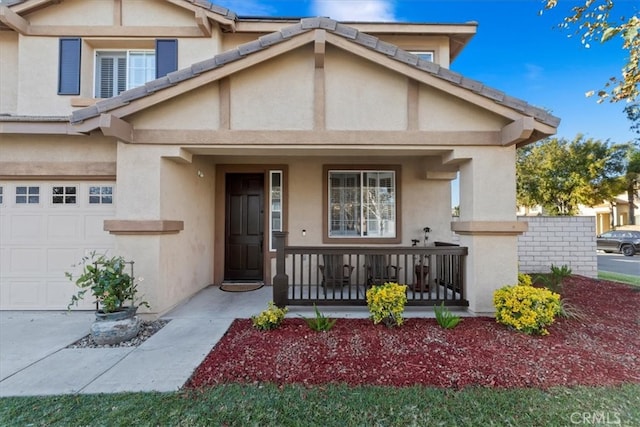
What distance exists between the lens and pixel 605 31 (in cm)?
505

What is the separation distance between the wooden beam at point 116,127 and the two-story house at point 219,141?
22mm

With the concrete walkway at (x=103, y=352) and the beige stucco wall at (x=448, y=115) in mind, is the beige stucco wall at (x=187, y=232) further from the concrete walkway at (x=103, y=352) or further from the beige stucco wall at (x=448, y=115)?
the beige stucco wall at (x=448, y=115)

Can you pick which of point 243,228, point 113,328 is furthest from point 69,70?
point 113,328

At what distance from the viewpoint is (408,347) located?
414cm

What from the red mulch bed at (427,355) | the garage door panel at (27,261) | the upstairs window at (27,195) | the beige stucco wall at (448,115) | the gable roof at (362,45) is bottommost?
the red mulch bed at (427,355)

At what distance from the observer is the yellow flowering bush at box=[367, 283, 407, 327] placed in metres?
4.84

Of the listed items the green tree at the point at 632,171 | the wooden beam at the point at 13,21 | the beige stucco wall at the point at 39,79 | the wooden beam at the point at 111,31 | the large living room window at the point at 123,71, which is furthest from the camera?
the green tree at the point at 632,171

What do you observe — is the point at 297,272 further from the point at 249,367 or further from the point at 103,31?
the point at 103,31

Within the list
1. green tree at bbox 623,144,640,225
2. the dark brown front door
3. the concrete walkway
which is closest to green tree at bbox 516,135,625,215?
green tree at bbox 623,144,640,225

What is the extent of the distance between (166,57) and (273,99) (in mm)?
3893

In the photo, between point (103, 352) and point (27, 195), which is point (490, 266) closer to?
point (103, 352)

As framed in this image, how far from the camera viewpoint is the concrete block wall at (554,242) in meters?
9.00

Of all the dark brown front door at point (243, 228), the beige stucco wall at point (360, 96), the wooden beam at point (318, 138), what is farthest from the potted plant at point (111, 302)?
the beige stucco wall at point (360, 96)

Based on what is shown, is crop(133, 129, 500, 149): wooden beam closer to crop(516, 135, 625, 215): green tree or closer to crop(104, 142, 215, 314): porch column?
crop(104, 142, 215, 314): porch column
